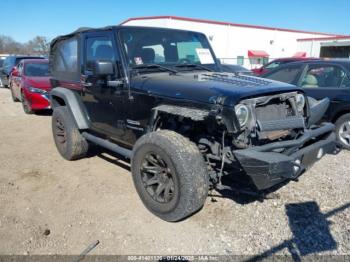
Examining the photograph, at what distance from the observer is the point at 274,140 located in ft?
10.8

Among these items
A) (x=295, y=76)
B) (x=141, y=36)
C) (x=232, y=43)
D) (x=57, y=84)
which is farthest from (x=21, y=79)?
(x=232, y=43)

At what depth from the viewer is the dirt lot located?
9.95ft

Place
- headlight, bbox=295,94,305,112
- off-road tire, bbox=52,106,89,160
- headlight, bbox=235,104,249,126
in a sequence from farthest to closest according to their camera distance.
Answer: off-road tire, bbox=52,106,89,160
headlight, bbox=295,94,305,112
headlight, bbox=235,104,249,126

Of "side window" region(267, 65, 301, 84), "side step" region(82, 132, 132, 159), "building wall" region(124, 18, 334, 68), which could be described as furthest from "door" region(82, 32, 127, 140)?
"building wall" region(124, 18, 334, 68)

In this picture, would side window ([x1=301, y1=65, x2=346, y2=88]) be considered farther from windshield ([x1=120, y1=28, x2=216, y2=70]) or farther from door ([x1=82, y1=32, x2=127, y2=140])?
door ([x1=82, y1=32, x2=127, y2=140])

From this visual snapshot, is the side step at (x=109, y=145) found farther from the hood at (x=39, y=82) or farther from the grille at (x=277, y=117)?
the hood at (x=39, y=82)

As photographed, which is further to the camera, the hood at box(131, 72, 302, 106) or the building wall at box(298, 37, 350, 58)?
the building wall at box(298, 37, 350, 58)

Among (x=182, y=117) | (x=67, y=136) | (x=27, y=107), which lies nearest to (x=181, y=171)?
(x=182, y=117)

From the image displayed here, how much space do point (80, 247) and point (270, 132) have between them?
216cm

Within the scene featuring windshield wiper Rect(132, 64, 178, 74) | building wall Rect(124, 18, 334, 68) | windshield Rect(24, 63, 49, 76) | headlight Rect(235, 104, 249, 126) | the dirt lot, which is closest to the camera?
headlight Rect(235, 104, 249, 126)

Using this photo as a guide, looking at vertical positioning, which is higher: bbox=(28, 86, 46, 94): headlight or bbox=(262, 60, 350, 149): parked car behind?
bbox=(262, 60, 350, 149): parked car behind

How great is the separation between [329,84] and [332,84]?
5cm

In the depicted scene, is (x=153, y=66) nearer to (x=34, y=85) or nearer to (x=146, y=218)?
(x=146, y=218)

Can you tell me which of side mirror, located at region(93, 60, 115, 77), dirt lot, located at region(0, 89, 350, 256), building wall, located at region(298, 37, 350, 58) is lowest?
dirt lot, located at region(0, 89, 350, 256)
